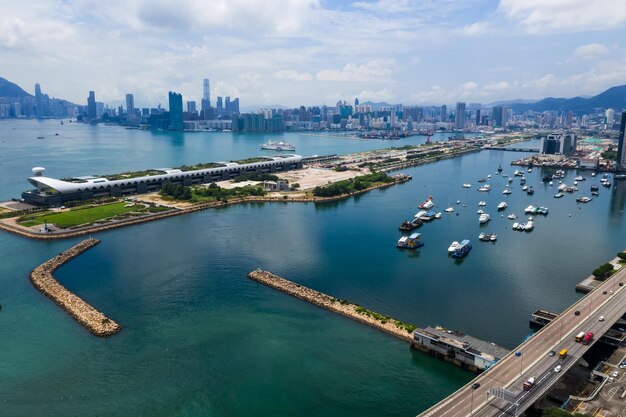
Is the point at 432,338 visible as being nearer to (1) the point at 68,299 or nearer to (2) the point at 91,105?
(1) the point at 68,299

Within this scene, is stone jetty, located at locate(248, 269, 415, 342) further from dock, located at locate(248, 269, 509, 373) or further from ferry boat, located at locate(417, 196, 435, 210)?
ferry boat, located at locate(417, 196, 435, 210)

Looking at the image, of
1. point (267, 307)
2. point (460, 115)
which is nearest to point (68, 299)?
point (267, 307)

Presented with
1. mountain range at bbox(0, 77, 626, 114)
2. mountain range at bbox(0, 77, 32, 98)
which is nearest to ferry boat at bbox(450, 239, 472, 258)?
mountain range at bbox(0, 77, 626, 114)

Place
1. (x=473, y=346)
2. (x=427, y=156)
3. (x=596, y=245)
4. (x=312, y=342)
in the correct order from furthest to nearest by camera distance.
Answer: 1. (x=427, y=156)
2. (x=596, y=245)
3. (x=312, y=342)
4. (x=473, y=346)

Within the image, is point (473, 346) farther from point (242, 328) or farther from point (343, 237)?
point (343, 237)

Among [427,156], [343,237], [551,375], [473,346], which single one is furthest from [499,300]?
[427,156]

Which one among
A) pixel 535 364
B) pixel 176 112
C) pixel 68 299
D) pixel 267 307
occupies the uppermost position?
pixel 176 112
